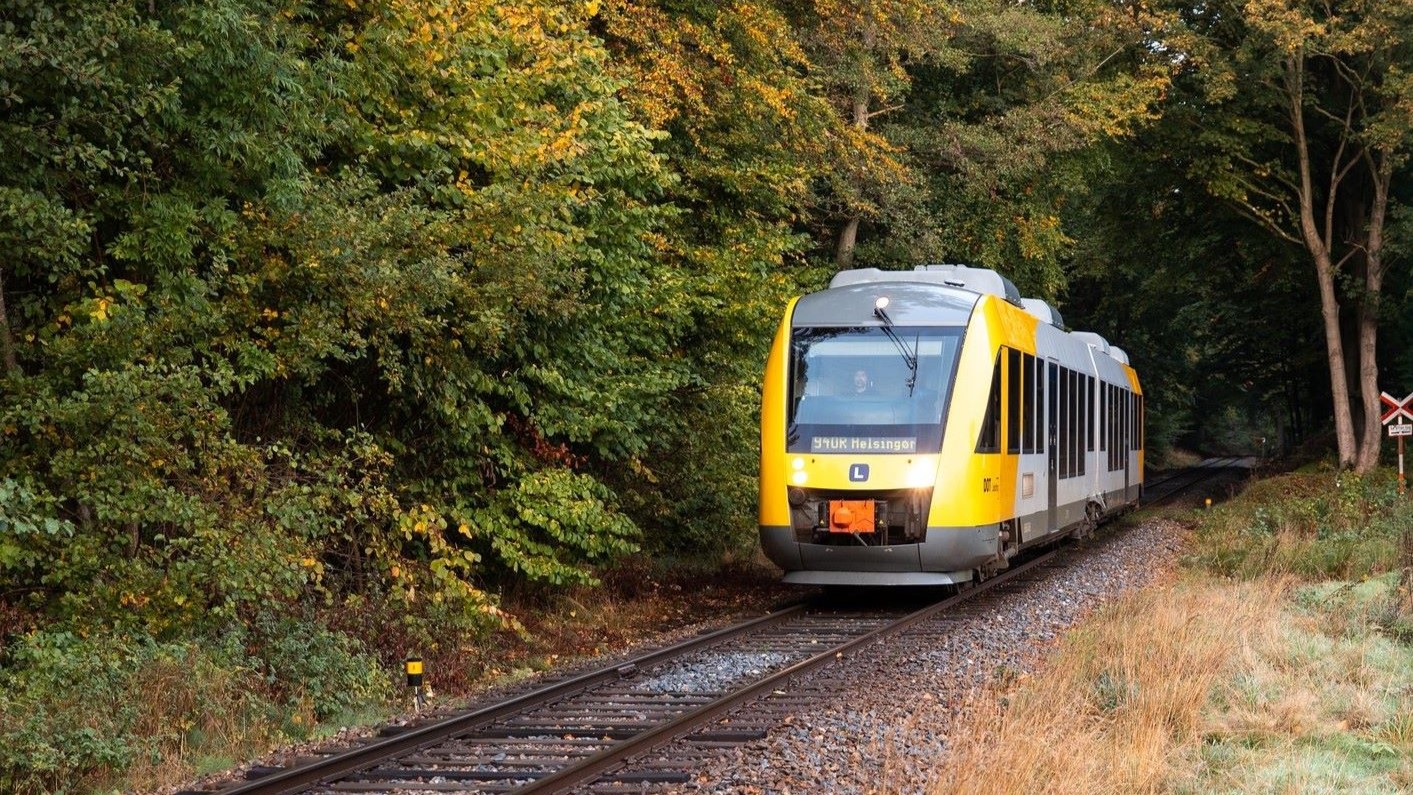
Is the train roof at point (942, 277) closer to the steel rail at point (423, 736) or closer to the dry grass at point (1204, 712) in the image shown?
the dry grass at point (1204, 712)

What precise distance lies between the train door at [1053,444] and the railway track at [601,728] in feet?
18.8

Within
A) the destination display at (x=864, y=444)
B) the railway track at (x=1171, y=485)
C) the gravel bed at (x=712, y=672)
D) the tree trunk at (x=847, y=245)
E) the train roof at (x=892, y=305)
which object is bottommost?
the railway track at (x=1171, y=485)

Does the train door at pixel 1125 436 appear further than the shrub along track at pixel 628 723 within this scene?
Yes

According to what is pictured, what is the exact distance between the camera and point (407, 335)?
12.4 metres

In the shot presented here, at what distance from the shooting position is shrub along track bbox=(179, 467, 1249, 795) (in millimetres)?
7785

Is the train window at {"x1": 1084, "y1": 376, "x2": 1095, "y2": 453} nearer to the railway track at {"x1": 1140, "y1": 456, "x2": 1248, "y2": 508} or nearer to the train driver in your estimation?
the train driver

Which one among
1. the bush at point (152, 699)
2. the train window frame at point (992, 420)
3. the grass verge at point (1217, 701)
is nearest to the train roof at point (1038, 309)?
the train window frame at point (992, 420)

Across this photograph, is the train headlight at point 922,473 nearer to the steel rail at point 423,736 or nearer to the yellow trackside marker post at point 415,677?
the steel rail at point 423,736

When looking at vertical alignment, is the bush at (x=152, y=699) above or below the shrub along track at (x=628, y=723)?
above

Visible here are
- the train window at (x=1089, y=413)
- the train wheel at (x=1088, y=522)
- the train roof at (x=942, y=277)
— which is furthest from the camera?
the train wheel at (x=1088, y=522)

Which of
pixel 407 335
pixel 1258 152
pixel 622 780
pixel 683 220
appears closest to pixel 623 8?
pixel 683 220

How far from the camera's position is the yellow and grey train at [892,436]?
1441cm

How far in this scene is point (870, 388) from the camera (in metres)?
14.8

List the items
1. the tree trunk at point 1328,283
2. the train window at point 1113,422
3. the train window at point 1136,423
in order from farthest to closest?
the tree trunk at point 1328,283 < the train window at point 1136,423 < the train window at point 1113,422
